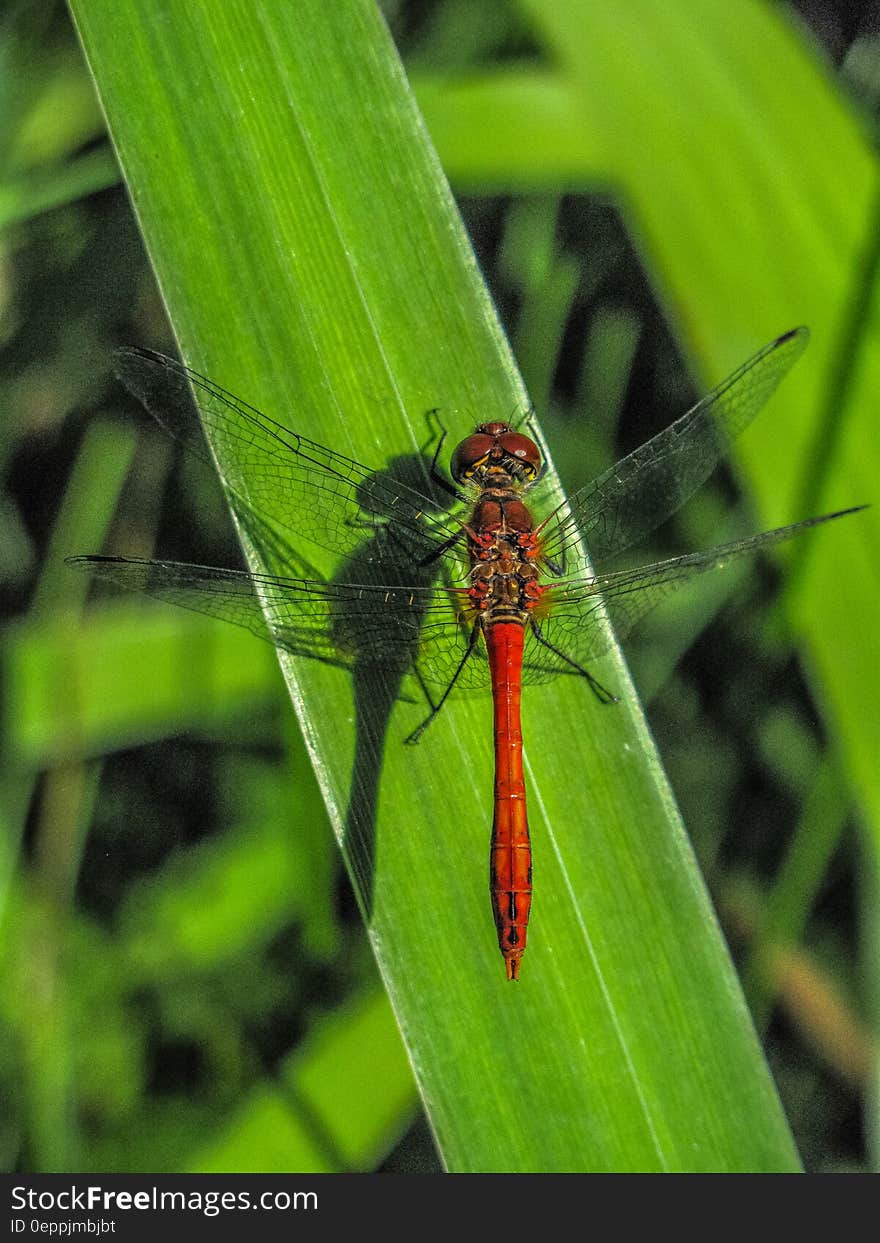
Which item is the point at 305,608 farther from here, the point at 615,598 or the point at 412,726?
the point at 615,598

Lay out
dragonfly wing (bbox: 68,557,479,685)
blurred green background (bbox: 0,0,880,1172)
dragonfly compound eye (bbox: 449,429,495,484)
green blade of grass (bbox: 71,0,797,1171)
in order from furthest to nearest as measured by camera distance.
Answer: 1. blurred green background (bbox: 0,0,880,1172)
2. dragonfly compound eye (bbox: 449,429,495,484)
3. dragonfly wing (bbox: 68,557,479,685)
4. green blade of grass (bbox: 71,0,797,1171)

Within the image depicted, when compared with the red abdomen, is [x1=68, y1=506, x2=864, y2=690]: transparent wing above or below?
above

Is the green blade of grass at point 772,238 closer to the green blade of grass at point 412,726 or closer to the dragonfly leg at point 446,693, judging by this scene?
the green blade of grass at point 412,726

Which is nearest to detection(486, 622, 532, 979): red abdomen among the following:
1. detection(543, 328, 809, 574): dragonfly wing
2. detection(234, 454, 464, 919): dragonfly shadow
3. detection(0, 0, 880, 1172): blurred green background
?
detection(234, 454, 464, 919): dragonfly shadow

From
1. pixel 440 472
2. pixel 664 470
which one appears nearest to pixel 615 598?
pixel 664 470

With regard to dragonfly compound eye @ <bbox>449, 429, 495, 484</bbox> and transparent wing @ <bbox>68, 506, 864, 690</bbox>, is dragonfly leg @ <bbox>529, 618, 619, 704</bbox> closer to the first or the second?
transparent wing @ <bbox>68, 506, 864, 690</bbox>

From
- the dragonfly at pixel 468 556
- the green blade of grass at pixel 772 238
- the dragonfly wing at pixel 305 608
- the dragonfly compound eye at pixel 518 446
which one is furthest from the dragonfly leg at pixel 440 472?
the green blade of grass at pixel 772 238

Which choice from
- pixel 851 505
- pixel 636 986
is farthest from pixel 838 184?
pixel 636 986

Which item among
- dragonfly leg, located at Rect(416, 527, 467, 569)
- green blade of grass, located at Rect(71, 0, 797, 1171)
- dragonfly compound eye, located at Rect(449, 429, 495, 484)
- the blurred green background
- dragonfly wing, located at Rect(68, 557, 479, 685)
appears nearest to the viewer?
green blade of grass, located at Rect(71, 0, 797, 1171)
